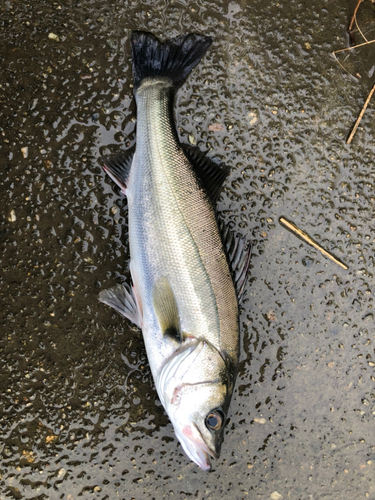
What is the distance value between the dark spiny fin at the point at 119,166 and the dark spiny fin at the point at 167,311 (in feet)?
2.33

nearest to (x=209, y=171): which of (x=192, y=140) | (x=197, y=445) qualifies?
(x=192, y=140)

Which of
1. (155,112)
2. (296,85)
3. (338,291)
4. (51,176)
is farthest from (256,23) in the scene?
(338,291)

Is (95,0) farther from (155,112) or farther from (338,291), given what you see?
(338,291)

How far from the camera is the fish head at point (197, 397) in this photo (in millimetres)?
2039

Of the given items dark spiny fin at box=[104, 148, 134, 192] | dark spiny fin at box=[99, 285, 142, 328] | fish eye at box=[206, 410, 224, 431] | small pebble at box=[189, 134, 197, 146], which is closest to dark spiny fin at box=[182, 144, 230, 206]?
small pebble at box=[189, 134, 197, 146]

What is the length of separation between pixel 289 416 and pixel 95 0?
10.3 feet

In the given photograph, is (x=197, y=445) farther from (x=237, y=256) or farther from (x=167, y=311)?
(x=237, y=256)

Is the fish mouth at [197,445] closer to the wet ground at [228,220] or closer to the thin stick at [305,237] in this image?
the wet ground at [228,220]

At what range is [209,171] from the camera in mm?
2342

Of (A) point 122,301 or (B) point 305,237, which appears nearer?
(A) point 122,301

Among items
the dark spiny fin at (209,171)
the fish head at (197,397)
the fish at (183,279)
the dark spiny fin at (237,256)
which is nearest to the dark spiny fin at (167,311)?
the fish at (183,279)

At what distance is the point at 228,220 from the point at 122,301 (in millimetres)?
900

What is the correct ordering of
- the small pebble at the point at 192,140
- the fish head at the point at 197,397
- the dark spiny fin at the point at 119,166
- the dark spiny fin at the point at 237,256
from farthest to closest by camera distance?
1. the small pebble at the point at 192,140
2. the dark spiny fin at the point at 119,166
3. the dark spiny fin at the point at 237,256
4. the fish head at the point at 197,397

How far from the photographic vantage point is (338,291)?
2.64 metres
